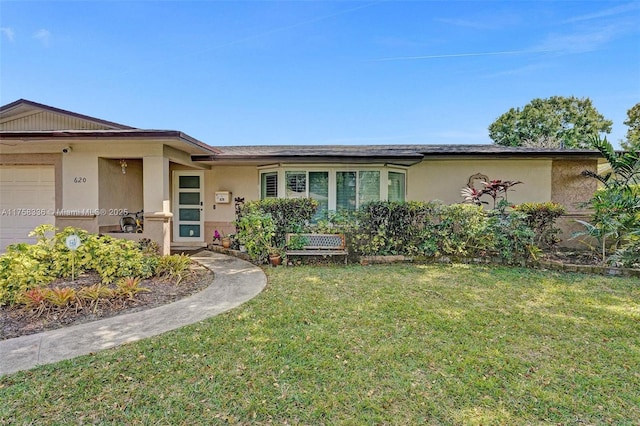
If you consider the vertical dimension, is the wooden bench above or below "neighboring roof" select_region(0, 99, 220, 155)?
below

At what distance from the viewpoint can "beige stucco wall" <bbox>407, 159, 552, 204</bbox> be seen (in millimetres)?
9109

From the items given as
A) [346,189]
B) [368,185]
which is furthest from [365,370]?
[368,185]

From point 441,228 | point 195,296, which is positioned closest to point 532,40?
point 441,228

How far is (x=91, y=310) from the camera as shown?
411 cm

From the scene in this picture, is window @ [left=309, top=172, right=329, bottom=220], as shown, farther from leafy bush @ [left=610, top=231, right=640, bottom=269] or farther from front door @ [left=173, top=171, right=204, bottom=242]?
leafy bush @ [left=610, top=231, right=640, bottom=269]

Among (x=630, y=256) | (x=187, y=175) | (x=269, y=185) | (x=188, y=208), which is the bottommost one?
(x=630, y=256)

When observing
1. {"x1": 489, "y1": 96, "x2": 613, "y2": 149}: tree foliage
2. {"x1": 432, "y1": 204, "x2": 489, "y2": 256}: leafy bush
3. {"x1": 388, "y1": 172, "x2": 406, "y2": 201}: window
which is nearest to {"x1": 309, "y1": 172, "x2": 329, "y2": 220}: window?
{"x1": 388, "y1": 172, "x2": 406, "y2": 201}: window

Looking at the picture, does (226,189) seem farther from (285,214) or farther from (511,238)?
(511,238)

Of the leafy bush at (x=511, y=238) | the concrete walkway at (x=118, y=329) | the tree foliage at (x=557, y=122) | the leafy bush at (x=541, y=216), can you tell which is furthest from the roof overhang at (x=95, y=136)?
the tree foliage at (x=557, y=122)

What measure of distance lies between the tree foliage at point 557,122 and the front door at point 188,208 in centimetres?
3191

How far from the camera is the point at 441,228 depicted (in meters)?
7.03

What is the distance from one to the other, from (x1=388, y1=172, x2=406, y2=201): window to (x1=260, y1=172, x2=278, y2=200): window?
3.60m

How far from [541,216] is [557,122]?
102ft

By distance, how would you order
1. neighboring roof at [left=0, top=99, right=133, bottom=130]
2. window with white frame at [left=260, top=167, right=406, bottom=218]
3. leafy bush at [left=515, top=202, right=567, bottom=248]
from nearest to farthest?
leafy bush at [left=515, top=202, right=567, bottom=248]
neighboring roof at [left=0, top=99, right=133, bottom=130]
window with white frame at [left=260, top=167, right=406, bottom=218]
